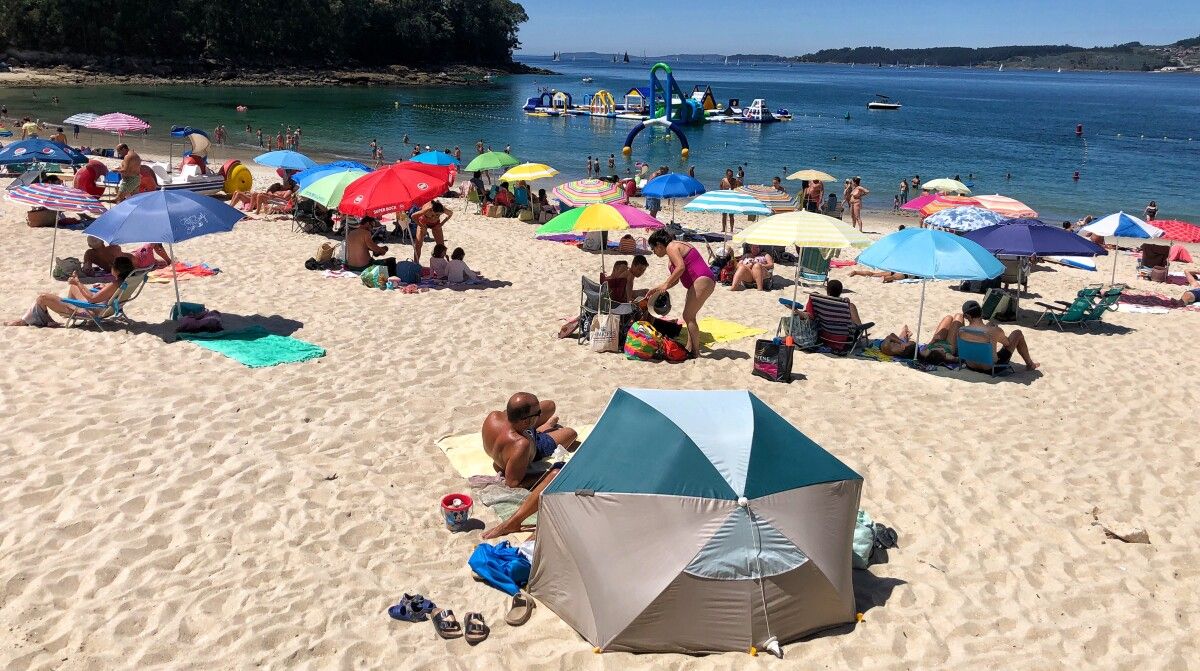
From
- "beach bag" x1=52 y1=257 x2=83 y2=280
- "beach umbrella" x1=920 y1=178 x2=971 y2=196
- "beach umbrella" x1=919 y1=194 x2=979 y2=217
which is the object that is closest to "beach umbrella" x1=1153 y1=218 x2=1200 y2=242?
"beach umbrella" x1=919 y1=194 x2=979 y2=217

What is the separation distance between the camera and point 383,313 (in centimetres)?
1001

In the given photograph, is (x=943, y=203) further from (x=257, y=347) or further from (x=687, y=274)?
(x=257, y=347)

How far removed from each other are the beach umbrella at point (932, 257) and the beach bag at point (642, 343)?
2393mm

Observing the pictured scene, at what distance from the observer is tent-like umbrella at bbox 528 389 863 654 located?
169 inches

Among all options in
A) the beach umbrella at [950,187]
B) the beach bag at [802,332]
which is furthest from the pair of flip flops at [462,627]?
the beach umbrella at [950,187]

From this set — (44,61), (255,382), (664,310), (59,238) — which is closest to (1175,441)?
(664,310)

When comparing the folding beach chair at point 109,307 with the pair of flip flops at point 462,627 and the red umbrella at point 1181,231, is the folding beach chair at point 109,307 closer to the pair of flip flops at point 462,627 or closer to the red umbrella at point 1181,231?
the pair of flip flops at point 462,627

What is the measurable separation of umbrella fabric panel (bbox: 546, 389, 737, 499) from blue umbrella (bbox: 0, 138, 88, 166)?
15.6 metres

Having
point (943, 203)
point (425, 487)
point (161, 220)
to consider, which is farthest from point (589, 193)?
point (425, 487)

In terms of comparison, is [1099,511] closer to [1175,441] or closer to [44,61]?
[1175,441]

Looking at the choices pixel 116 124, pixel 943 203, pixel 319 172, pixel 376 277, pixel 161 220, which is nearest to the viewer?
pixel 161 220

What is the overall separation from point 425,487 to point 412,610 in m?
1.52

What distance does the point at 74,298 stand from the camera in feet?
28.7

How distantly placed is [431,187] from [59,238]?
6599 mm
